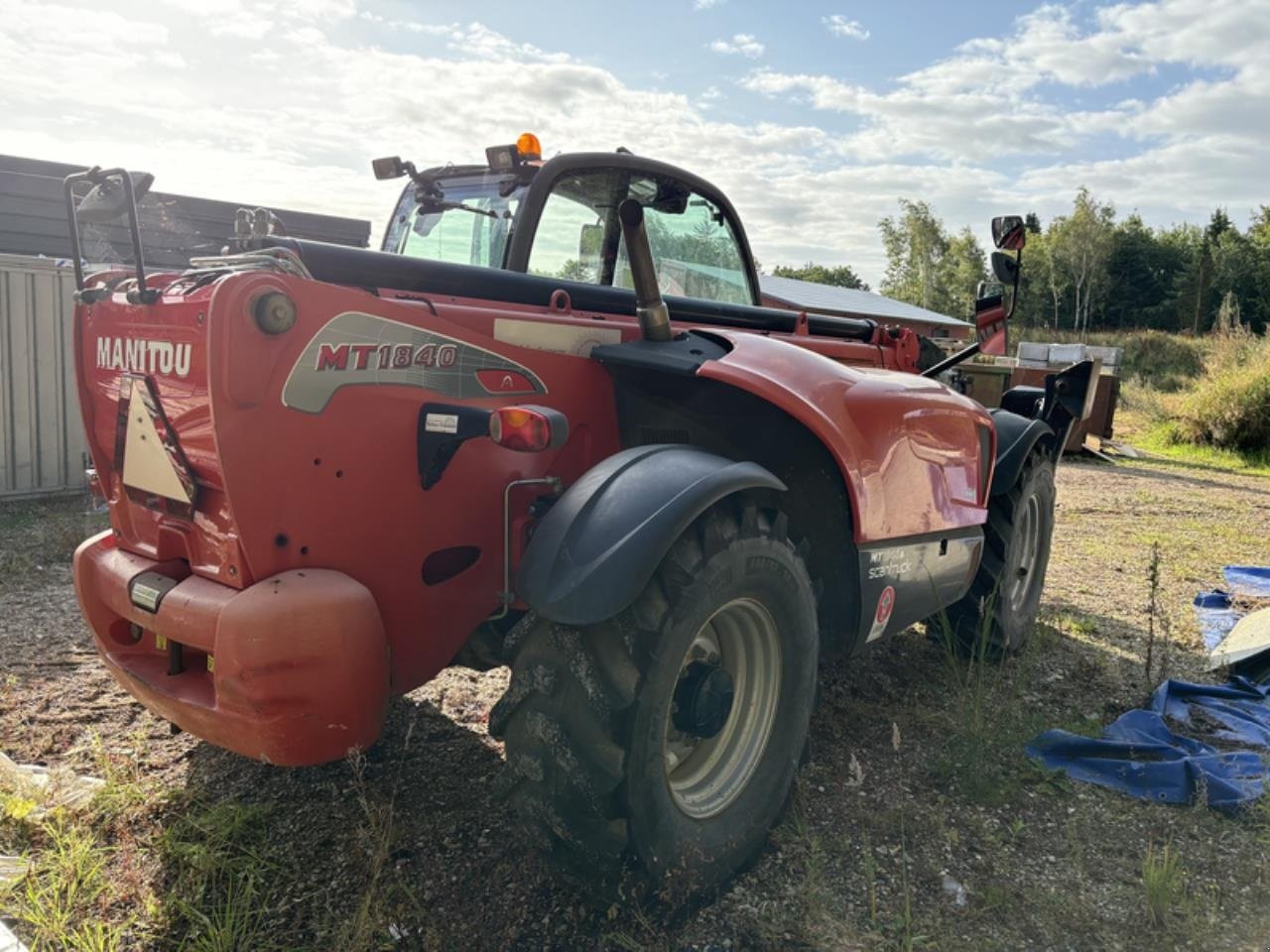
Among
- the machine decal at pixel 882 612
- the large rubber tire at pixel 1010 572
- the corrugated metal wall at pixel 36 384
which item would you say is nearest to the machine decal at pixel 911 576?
the machine decal at pixel 882 612

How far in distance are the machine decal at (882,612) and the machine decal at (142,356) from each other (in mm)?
2192

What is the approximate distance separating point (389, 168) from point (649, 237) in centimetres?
134

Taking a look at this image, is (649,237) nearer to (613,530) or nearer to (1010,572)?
(613,530)

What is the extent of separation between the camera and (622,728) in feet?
7.25

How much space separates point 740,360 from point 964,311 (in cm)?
5266

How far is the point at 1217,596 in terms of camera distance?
587cm

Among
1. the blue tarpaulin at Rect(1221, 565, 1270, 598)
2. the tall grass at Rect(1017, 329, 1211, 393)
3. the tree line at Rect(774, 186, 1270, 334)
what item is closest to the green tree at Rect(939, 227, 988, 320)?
the tree line at Rect(774, 186, 1270, 334)

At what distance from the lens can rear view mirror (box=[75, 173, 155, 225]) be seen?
2352 millimetres

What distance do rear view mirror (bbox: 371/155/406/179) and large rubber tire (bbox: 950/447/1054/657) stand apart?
3157 mm

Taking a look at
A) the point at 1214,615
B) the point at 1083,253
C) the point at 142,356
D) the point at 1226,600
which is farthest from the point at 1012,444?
the point at 1083,253

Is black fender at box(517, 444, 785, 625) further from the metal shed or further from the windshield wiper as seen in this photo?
the metal shed

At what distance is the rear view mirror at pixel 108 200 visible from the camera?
2.35m

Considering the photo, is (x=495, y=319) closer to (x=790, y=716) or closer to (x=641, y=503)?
(x=641, y=503)

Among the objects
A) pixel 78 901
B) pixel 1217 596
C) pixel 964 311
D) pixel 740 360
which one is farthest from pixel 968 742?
pixel 964 311
